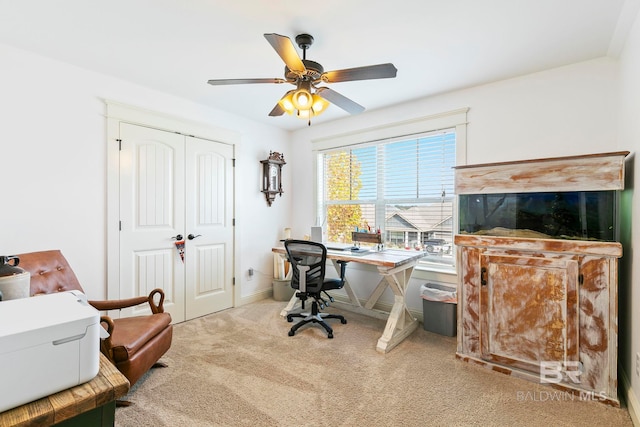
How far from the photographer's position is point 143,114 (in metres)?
3.07

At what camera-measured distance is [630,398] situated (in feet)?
6.24

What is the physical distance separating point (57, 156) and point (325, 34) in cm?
244

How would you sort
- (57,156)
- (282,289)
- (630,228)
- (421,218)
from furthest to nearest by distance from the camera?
1. (282,289)
2. (421,218)
3. (57,156)
4. (630,228)

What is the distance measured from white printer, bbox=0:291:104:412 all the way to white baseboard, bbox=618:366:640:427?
2.71 metres

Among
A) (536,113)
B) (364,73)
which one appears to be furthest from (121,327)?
(536,113)

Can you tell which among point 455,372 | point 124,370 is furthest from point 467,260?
point 124,370

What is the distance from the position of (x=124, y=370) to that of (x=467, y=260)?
8.41 ft

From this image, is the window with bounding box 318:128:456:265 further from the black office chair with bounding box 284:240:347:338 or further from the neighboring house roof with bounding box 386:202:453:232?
the black office chair with bounding box 284:240:347:338

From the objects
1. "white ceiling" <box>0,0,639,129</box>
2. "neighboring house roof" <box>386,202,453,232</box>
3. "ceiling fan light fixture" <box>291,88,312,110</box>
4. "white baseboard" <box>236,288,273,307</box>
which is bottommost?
"white baseboard" <box>236,288,273,307</box>

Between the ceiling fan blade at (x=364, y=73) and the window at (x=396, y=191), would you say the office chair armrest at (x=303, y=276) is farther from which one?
the ceiling fan blade at (x=364, y=73)

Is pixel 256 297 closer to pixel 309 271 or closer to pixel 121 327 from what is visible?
pixel 309 271

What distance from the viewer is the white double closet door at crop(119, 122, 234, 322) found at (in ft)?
9.92

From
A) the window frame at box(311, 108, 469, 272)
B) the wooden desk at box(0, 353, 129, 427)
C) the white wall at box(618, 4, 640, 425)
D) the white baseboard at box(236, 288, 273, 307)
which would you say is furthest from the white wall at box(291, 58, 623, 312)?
the wooden desk at box(0, 353, 129, 427)

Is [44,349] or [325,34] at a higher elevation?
[325,34]
